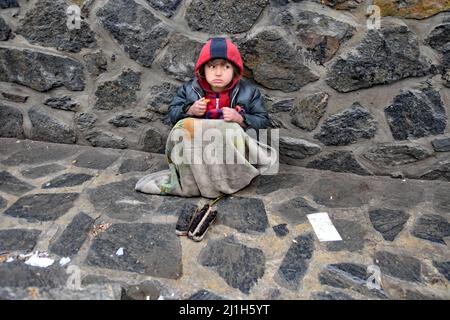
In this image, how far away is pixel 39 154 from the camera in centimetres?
247

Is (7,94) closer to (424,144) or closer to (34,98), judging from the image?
(34,98)

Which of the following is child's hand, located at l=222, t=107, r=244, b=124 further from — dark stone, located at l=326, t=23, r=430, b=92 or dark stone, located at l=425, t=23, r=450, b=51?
dark stone, located at l=425, t=23, r=450, b=51

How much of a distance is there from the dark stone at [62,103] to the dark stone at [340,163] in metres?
1.59

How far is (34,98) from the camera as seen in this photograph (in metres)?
2.50

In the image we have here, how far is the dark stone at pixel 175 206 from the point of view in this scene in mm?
1877

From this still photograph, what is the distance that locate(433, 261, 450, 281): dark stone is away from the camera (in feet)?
5.01

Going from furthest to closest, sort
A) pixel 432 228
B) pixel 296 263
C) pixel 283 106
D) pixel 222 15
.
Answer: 1. pixel 283 106
2. pixel 222 15
3. pixel 432 228
4. pixel 296 263

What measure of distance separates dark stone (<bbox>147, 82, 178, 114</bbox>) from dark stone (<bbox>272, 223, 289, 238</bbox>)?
42.3 inches

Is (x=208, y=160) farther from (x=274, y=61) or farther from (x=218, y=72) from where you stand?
(x=274, y=61)

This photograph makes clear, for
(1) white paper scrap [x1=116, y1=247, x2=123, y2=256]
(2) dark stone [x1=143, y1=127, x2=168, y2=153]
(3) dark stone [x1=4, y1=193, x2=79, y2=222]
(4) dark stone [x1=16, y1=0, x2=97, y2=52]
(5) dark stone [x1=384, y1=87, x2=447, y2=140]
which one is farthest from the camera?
(2) dark stone [x1=143, y1=127, x2=168, y2=153]

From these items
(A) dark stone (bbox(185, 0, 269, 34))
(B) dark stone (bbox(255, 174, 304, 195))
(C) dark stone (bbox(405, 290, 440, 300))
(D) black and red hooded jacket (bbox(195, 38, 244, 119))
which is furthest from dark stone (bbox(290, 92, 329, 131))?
(C) dark stone (bbox(405, 290, 440, 300))

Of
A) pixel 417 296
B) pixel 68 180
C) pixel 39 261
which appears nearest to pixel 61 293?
pixel 39 261

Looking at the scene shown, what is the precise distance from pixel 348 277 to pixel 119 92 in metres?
1.72

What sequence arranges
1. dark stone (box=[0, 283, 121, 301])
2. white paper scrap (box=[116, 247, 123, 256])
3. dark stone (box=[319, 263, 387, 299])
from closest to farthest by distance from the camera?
dark stone (box=[0, 283, 121, 301])
dark stone (box=[319, 263, 387, 299])
white paper scrap (box=[116, 247, 123, 256])
